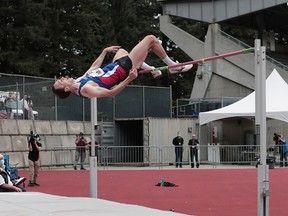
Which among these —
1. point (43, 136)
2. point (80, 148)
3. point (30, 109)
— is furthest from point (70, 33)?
point (80, 148)

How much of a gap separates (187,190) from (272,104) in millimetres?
10462

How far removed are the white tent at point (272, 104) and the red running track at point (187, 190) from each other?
11.0ft

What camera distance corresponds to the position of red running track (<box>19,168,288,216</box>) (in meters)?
12.2

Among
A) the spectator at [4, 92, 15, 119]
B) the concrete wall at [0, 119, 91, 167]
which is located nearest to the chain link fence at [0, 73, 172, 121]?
the spectator at [4, 92, 15, 119]

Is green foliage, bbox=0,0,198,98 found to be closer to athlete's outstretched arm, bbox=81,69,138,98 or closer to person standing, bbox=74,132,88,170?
person standing, bbox=74,132,88,170

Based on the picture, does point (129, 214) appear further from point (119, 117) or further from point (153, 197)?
point (119, 117)

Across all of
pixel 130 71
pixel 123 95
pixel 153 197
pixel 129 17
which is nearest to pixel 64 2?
pixel 129 17

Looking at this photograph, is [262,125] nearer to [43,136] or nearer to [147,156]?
[147,156]

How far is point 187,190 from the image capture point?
15.8 metres

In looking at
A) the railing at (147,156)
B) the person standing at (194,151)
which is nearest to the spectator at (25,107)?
the railing at (147,156)

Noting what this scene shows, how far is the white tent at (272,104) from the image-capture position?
969 inches

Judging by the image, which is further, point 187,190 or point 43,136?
point 43,136

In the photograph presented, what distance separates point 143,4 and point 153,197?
39015 millimetres

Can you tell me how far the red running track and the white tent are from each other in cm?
336
